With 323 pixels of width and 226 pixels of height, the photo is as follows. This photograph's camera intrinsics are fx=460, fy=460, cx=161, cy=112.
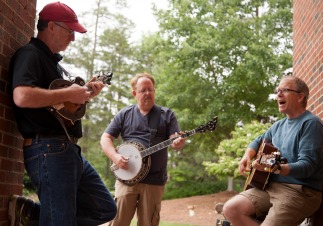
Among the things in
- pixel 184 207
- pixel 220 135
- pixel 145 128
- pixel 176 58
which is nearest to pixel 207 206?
pixel 184 207

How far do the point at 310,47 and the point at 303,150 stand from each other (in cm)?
195

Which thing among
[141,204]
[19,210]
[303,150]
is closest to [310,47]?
[303,150]

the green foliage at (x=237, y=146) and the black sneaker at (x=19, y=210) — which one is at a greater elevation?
the green foliage at (x=237, y=146)

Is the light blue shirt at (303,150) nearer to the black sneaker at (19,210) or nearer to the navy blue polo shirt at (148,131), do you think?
the navy blue polo shirt at (148,131)

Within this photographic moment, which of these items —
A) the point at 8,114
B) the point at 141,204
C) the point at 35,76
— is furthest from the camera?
the point at 141,204

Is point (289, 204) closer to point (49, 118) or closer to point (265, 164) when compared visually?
point (265, 164)

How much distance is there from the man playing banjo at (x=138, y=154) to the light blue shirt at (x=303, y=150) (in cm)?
103

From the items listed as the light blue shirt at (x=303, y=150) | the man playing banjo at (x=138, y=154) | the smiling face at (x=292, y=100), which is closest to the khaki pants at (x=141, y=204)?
the man playing banjo at (x=138, y=154)

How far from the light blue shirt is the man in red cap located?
1650mm

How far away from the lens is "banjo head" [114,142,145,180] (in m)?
4.41

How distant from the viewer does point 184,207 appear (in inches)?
536

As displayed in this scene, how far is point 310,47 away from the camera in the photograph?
516 centimetres

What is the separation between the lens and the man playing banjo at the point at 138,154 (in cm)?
440

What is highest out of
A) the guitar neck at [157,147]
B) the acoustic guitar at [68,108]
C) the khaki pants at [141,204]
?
the acoustic guitar at [68,108]
